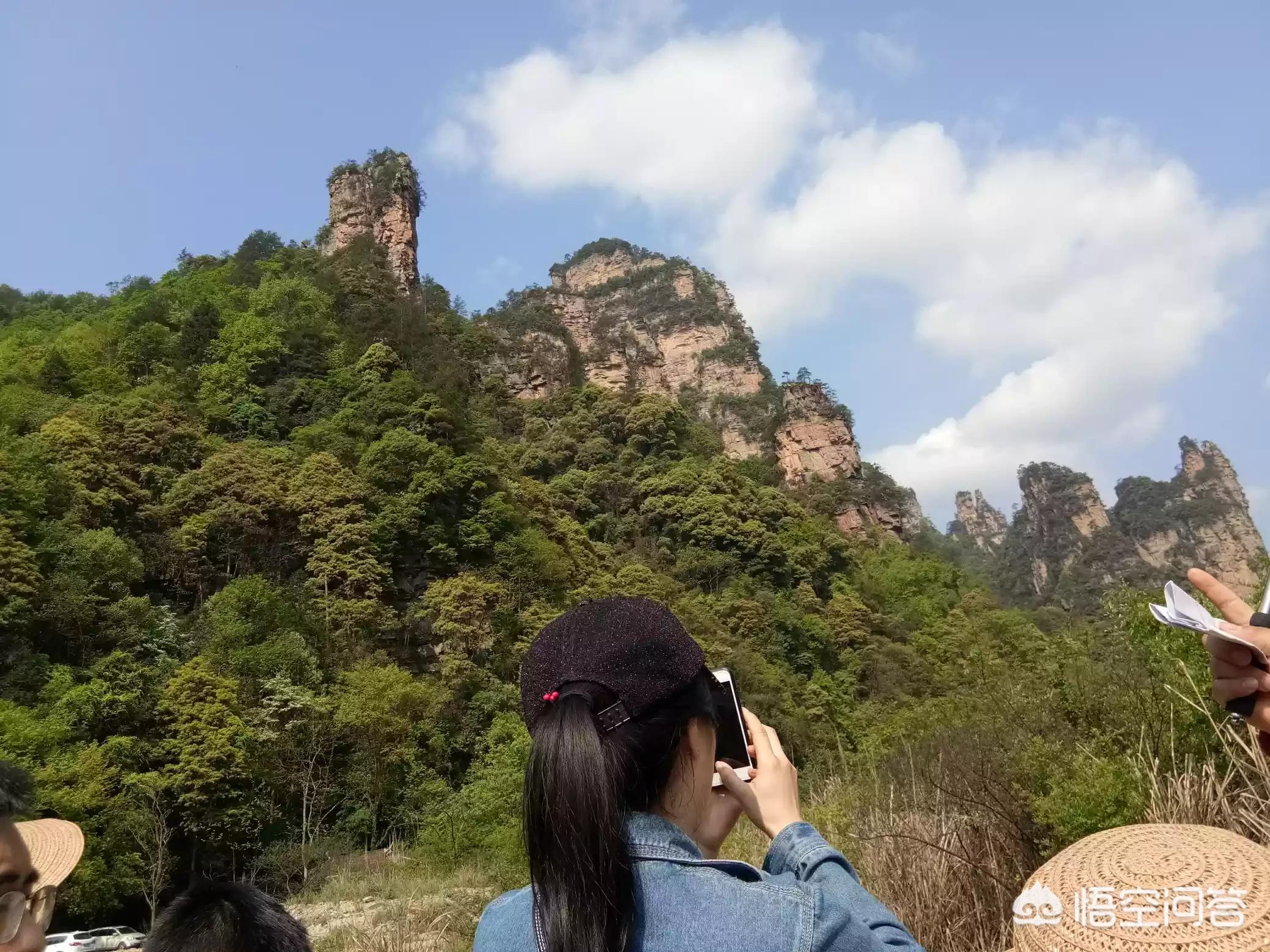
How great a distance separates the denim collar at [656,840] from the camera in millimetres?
875

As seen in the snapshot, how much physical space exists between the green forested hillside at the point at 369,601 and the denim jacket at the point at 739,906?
4310 millimetres

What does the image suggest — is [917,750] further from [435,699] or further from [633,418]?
[633,418]

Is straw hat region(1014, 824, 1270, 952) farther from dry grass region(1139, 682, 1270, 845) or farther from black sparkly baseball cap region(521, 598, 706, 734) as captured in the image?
dry grass region(1139, 682, 1270, 845)

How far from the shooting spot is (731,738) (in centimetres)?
105

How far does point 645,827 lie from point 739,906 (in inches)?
→ 4.8

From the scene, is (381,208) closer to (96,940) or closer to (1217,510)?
(96,940)

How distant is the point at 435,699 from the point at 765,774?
20.7 meters

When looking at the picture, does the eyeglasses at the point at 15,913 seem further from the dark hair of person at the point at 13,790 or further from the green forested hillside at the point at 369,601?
the green forested hillside at the point at 369,601

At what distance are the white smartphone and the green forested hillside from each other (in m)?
4.25

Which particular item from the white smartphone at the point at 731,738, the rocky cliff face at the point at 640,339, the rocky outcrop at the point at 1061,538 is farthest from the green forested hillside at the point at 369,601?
the rocky outcrop at the point at 1061,538

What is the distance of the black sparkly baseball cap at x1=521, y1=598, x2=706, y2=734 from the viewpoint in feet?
3.04

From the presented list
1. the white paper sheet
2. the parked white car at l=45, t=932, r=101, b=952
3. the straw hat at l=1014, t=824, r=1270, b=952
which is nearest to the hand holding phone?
the white paper sheet

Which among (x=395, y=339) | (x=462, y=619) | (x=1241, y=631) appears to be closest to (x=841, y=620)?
(x=462, y=619)

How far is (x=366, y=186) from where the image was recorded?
144 feet
